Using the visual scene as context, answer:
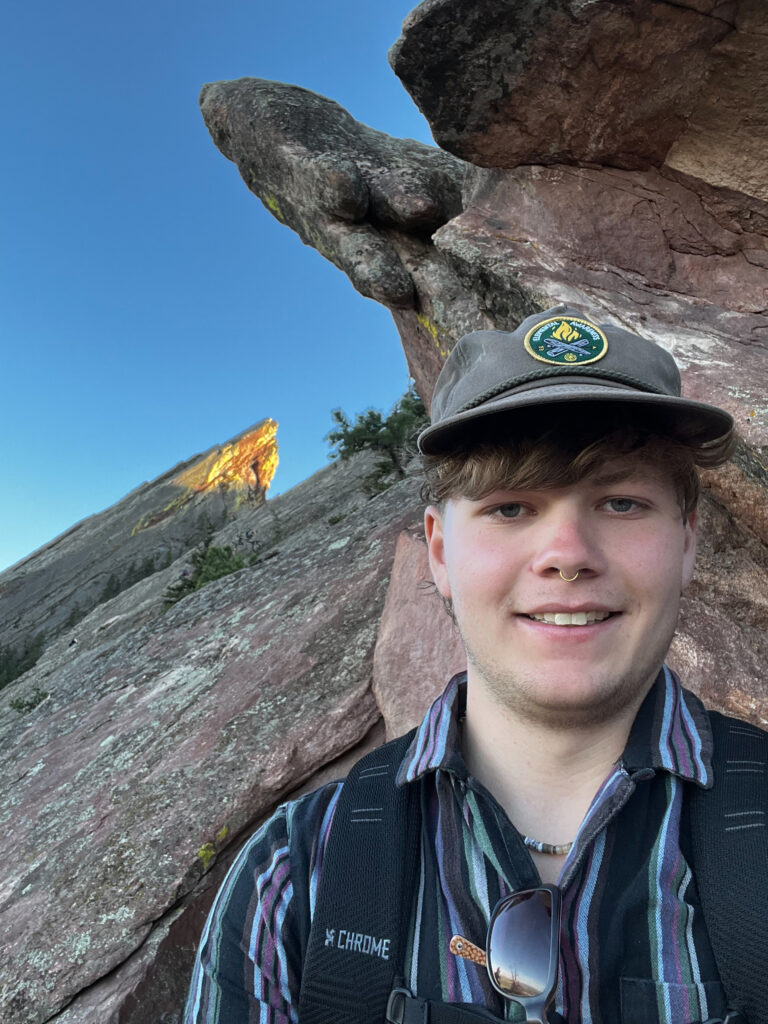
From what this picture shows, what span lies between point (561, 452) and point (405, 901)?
1.33 meters

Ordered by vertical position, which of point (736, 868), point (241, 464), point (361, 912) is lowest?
point (361, 912)

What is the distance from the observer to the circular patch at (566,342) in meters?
2.28

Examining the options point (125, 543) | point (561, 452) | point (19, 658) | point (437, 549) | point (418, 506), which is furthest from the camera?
point (125, 543)

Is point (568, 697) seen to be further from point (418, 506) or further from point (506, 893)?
point (418, 506)

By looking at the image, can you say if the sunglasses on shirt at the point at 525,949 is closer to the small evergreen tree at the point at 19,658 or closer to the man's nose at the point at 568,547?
the man's nose at the point at 568,547

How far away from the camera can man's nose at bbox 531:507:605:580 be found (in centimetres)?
197

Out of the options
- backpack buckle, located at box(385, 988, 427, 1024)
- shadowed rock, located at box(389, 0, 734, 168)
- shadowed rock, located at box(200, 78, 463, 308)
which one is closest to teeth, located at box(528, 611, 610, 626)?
backpack buckle, located at box(385, 988, 427, 1024)

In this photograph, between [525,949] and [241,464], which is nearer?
[525,949]

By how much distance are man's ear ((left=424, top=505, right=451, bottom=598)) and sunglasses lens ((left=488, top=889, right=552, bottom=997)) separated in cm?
97

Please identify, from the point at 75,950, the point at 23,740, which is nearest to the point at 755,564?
the point at 75,950

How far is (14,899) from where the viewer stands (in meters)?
5.82

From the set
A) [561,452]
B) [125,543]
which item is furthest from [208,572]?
[125,543]

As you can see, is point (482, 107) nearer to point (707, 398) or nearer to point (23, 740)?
point (707, 398)

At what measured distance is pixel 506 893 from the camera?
75.6 inches
